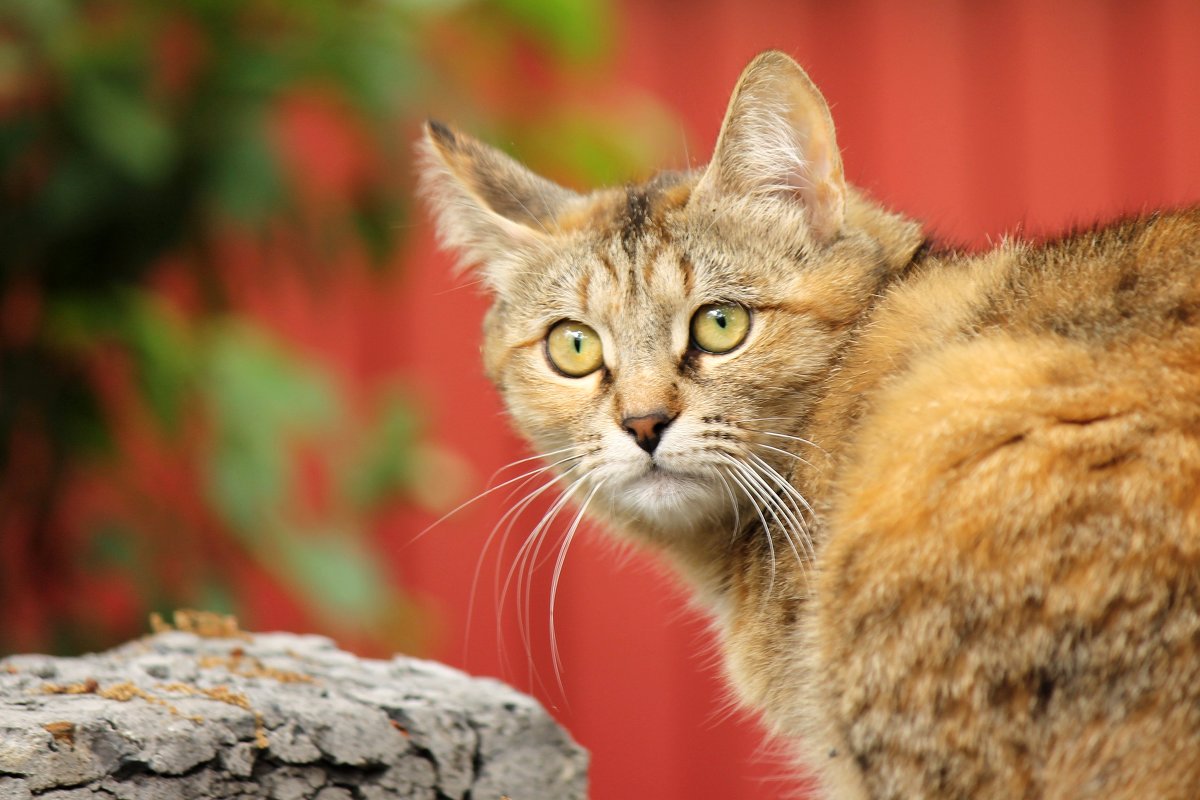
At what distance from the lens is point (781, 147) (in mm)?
2051

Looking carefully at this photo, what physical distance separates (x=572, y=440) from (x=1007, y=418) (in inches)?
29.1

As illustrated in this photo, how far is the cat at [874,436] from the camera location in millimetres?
1432

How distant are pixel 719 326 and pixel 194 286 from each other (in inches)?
56.9

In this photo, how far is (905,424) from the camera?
1.66m

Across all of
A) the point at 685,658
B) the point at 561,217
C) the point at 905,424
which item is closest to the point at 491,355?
the point at 561,217

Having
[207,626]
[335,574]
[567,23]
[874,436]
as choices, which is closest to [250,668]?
[207,626]

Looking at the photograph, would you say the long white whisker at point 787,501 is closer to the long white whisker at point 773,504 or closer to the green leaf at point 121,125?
the long white whisker at point 773,504

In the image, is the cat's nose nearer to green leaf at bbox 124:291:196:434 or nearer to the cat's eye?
the cat's eye

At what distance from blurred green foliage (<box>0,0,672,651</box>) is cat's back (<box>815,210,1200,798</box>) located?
1.25 metres

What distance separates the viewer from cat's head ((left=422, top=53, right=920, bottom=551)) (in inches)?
76.0

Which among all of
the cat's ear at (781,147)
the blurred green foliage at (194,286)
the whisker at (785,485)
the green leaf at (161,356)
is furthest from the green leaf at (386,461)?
the whisker at (785,485)

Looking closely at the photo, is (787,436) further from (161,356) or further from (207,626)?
(161,356)

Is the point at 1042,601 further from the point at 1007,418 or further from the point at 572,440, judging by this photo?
the point at 572,440

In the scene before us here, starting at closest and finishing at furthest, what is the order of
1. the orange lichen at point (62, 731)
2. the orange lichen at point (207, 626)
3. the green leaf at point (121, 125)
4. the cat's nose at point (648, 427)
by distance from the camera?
the orange lichen at point (62, 731), the cat's nose at point (648, 427), the orange lichen at point (207, 626), the green leaf at point (121, 125)
